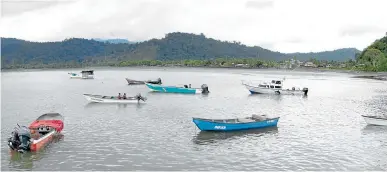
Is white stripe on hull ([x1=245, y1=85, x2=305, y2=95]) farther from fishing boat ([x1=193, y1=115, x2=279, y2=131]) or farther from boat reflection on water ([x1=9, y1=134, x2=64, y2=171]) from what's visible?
boat reflection on water ([x1=9, y1=134, x2=64, y2=171])

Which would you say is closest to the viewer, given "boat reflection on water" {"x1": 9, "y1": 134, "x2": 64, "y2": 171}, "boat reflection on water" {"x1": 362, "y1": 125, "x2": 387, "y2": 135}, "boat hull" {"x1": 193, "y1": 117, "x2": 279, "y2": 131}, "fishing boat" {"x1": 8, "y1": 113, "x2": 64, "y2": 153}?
"boat reflection on water" {"x1": 9, "y1": 134, "x2": 64, "y2": 171}

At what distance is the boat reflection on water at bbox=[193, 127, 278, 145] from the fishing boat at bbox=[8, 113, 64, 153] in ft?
40.2

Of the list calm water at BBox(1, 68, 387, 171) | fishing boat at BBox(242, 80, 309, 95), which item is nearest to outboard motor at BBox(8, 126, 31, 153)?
calm water at BBox(1, 68, 387, 171)

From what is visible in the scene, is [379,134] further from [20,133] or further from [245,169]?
[20,133]

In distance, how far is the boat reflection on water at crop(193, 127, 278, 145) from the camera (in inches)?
1353

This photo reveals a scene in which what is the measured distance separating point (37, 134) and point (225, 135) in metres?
16.3

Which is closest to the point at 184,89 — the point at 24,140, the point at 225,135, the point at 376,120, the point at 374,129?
the point at 225,135

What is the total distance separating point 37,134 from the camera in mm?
32750

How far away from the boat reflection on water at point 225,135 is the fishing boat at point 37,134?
1225 cm

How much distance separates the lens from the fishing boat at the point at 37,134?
29.1 metres

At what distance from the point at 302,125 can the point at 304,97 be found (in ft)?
100

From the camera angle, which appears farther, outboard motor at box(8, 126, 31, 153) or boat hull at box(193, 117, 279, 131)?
boat hull at box(193, 117, 279, 131)

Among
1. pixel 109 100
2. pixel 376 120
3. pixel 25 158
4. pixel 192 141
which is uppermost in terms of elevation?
pixel 109 100

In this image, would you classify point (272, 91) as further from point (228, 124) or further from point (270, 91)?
point (228, 124)
